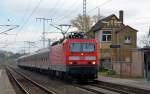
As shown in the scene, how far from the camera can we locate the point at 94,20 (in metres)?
101

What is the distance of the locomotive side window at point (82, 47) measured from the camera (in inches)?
1276

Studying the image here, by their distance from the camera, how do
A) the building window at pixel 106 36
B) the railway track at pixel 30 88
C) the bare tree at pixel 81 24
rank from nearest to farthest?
the railway track at pixel 30 88 < the building window at pixel 106 36 < the bare tree at pixel 81 24

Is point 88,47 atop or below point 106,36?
below

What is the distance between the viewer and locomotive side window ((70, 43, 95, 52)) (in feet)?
106

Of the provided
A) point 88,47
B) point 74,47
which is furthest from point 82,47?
point 74,47

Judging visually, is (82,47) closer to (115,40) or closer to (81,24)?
(115,40)

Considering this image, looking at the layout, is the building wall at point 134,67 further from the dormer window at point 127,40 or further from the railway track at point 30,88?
the dormer window at point 127,40

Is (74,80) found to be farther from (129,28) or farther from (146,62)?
(129,28)

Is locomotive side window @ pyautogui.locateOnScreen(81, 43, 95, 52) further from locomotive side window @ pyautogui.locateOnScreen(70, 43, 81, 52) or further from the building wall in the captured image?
the building wall

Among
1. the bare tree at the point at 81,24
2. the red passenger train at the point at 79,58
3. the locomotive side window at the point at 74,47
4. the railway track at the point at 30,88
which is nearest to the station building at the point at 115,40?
the bare tree at the point at 81,24

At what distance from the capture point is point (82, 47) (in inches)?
1281

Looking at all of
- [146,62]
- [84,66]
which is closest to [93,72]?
[84,66]

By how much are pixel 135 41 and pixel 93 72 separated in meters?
42.1

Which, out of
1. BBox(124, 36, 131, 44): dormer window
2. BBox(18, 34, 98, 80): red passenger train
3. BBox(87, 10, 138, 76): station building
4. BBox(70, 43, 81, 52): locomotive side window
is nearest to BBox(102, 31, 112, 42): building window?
BBox(87, 10, 138, 76): station building
